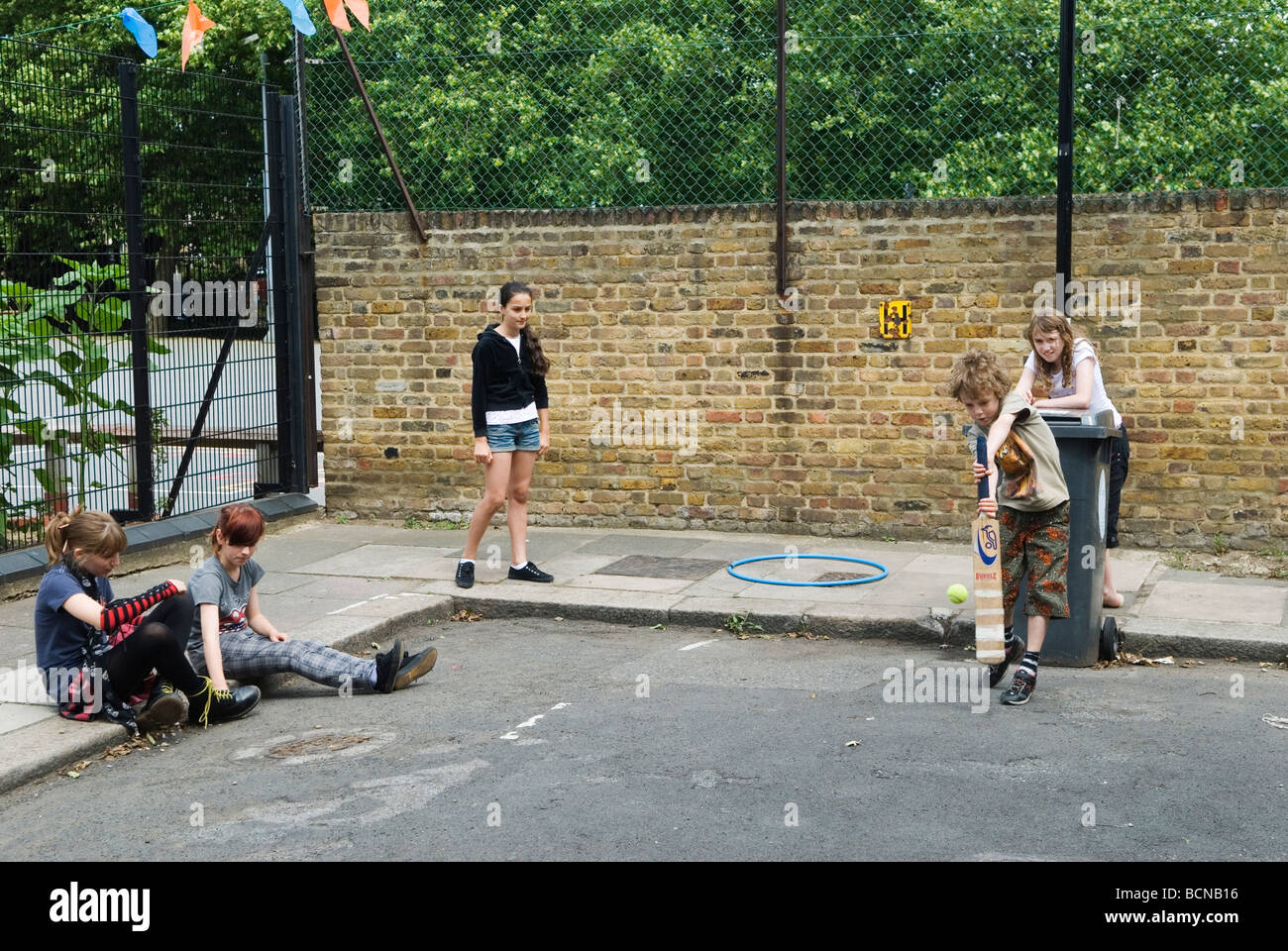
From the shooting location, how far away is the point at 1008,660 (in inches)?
257

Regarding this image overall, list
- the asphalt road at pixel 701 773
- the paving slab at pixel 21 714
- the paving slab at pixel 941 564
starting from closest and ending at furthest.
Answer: the asphalt road at pixel 701 773 < the paving slab at pixel 21 714 < the paving slab at pixel 941 564

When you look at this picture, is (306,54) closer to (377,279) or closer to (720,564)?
(377,279)

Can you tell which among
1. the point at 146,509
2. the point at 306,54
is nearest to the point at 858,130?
the point at 306,54

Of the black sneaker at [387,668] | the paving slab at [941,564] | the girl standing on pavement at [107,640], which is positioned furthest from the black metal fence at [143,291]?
the paving slab at [941,564]

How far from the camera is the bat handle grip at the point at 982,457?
20.0 ft

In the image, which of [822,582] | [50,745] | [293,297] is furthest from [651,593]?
[293,297]

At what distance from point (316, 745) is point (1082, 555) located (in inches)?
147

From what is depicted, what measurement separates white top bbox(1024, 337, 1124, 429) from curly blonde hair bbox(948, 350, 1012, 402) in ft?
3.61

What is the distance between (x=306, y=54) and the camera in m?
11.1

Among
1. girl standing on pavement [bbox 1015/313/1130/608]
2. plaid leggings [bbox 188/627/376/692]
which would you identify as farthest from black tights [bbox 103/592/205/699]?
girl standing on pavement [bbox 1015/313/1130/608]

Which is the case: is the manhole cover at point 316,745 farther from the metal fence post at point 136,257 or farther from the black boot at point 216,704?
the metal fence post at point 136,257

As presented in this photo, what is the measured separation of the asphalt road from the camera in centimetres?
459

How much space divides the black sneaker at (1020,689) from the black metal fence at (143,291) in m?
5.87

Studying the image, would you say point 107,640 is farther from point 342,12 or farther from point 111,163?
point 342,12
